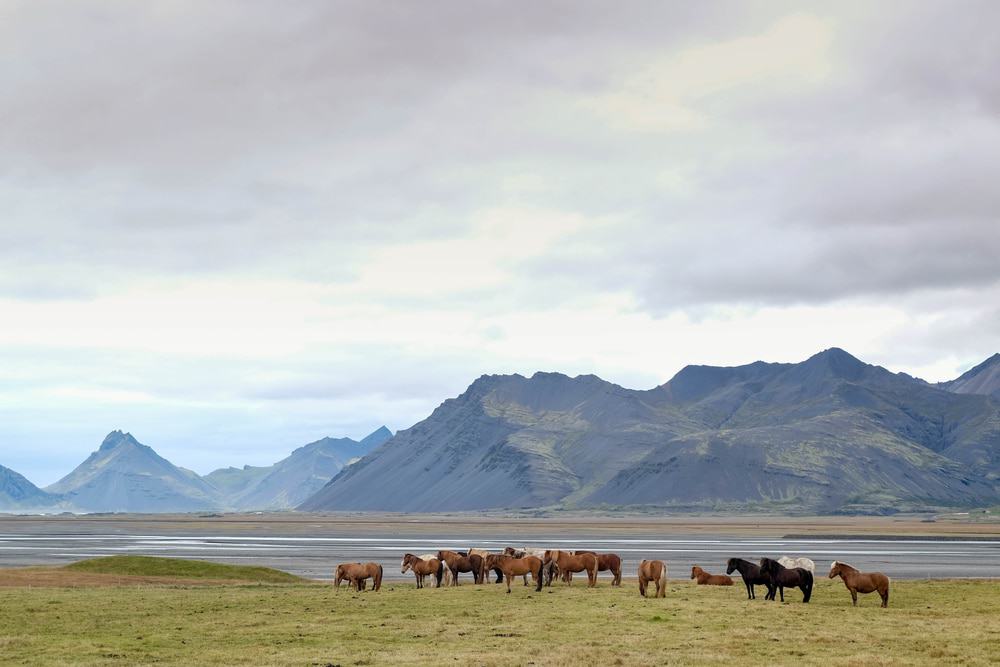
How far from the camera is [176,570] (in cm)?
6669

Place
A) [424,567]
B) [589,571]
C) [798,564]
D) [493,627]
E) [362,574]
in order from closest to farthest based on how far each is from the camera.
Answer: [493,627] → [798,564] → [362,574] → [589,571] → [424,567]

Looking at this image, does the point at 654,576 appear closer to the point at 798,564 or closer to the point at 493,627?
the point at 798,564

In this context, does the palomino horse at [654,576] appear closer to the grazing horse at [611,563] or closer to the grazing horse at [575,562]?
the grazing horse at [575,562]

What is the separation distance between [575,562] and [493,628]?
14.2 m

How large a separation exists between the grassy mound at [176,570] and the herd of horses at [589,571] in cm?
1650

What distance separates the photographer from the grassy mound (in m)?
65.1

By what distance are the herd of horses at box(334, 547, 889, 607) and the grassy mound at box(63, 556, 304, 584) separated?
16.5m

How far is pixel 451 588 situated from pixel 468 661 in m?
19.8

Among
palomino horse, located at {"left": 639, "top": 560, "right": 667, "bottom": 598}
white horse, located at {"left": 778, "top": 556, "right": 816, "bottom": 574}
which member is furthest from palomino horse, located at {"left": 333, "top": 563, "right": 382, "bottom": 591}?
white horse, located at {"left": 778, "top": 556, "right": 816, "bottom": 574}

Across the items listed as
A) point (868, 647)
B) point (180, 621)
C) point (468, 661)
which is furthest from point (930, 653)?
point (180, 621)

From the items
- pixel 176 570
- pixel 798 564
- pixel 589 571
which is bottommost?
pixel 176 570

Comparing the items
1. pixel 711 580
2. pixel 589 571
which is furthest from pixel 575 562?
pixel 711 580

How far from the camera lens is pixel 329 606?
4175cm

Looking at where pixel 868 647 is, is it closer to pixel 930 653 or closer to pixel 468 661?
pixel 930 653
